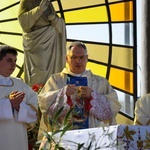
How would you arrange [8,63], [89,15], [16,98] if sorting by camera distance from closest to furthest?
[16,98] → [8,63] → [89,15]

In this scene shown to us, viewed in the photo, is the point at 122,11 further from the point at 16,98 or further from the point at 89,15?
the point at 16,98

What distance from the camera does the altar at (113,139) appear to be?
9.73 feet

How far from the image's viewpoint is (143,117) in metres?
3.89

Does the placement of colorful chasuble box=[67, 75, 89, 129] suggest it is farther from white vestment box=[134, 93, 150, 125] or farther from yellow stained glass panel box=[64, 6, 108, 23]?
yellow stained glass panel box=[64, 6, 108, 23]

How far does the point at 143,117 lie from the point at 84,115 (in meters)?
0.35

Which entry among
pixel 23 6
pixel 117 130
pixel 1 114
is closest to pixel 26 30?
pixel 23 6

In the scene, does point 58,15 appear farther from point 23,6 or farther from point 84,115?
point 84,115

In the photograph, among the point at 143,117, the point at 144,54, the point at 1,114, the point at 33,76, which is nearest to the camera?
the point at 1,114

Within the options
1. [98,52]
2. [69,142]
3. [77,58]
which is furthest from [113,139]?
[98,52]

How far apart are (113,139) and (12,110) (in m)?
0.72

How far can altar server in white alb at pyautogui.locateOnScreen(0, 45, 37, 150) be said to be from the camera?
136 inches

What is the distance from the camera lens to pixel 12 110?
11.4ft

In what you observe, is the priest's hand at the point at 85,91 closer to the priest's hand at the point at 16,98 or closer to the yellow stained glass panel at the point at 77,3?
the priest's hand at the point at 16,98

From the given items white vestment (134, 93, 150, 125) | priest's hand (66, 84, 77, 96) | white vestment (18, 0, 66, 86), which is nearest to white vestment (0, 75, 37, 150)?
priest's hand (66, 84, 77, 96)
